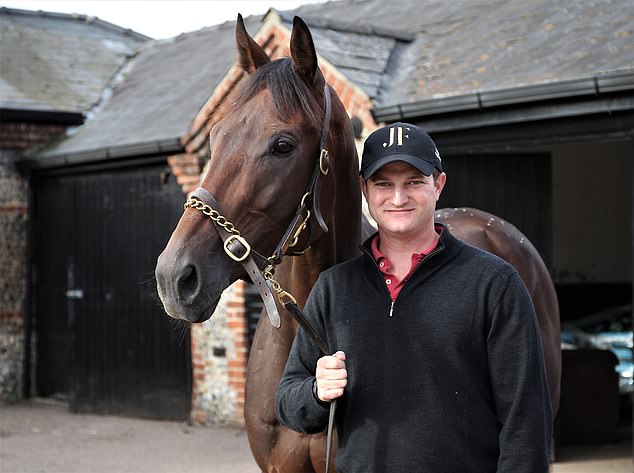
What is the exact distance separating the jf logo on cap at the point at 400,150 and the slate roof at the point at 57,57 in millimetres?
9363

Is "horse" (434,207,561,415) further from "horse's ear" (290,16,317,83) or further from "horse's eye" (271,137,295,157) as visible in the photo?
"horse's eye" (271,137,295,157)

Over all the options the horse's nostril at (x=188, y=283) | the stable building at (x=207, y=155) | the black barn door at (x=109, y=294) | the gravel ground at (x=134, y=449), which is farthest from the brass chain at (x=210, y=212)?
the black barn door at (x=109, y=294)

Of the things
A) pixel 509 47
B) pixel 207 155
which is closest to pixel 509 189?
pixel 509 47

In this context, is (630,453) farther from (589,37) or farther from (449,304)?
(449,304)

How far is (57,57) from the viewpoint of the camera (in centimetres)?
1305

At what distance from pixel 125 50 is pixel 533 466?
41.6ft

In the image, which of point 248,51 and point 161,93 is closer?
point 248,51

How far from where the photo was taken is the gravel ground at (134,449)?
7.51 m

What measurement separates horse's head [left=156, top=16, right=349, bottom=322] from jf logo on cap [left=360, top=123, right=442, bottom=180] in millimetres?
406

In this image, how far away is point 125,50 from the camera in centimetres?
1395

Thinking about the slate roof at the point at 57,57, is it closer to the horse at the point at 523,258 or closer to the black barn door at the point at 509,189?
the black barn door at the point at 509,189

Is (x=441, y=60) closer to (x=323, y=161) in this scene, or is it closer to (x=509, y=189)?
(x=509, y=189)

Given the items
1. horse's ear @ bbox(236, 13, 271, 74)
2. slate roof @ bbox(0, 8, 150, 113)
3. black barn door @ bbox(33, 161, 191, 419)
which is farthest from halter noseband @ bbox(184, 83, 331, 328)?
slate roof @ bbox(0, 8, 150, 113)

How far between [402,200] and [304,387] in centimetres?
57
